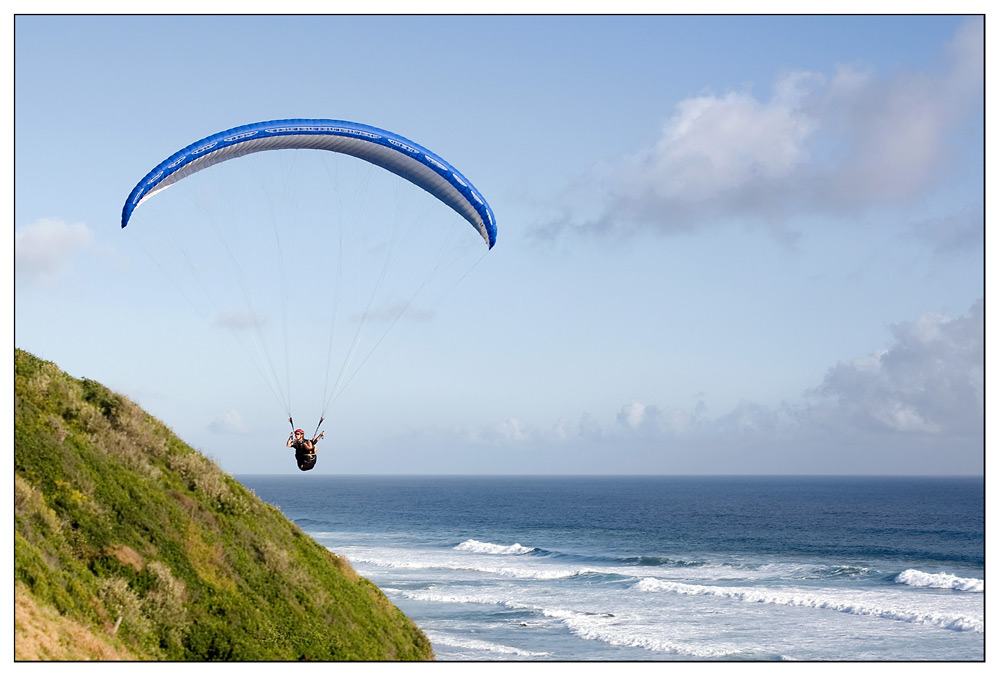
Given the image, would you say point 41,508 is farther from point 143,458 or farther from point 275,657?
point 275,657

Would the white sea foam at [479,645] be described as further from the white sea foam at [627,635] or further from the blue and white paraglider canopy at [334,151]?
the blue and white paraglider canopy at [334,151]

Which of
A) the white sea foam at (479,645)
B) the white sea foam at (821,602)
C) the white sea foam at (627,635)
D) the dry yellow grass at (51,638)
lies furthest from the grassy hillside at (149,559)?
the white sea foam at (821,602)

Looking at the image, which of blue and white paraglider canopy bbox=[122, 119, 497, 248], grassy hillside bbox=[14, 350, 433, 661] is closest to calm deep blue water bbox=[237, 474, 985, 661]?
grassy hillside bbox=[14, 350, 433, 661]

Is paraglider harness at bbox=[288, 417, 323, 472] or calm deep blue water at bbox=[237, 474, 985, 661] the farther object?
calm deep blue water at bbox=[237, 474, 985, 661]

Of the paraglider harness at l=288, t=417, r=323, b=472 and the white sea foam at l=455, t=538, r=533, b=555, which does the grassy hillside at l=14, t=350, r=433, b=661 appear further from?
the white sea foam at l=455, t=538, r=533, b=555

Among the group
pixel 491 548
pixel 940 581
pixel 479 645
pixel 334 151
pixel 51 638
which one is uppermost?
pixel 334 151

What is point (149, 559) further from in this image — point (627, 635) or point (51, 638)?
point (627, 635)

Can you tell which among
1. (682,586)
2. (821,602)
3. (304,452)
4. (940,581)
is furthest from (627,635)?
(940,581)
